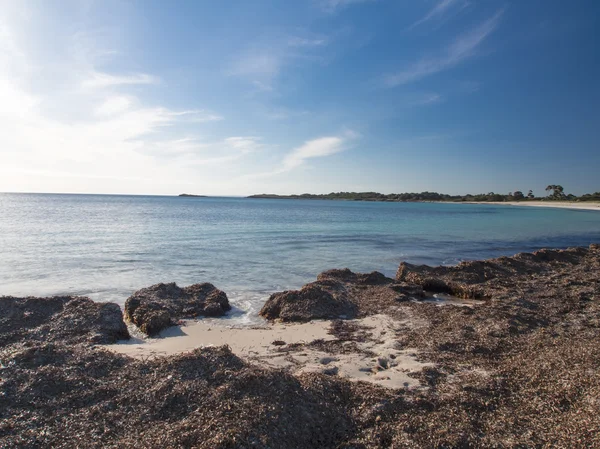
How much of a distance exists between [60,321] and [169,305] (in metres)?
2.56

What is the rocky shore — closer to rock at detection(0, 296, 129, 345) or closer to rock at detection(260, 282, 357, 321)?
rock at detection(0, 296, 129, 345)

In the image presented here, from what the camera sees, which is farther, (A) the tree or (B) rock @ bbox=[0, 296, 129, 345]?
(A) the tree

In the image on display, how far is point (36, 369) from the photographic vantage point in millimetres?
4891

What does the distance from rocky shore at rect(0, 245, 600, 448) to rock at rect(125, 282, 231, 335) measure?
63mm

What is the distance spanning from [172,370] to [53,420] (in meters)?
1.45

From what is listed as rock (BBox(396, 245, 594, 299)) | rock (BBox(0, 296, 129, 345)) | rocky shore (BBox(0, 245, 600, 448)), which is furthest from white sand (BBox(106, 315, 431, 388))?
rock (BBox(396, 245, 594, 299))

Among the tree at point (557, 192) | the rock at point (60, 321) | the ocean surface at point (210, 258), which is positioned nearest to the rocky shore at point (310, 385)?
the rock at point (60, 321)

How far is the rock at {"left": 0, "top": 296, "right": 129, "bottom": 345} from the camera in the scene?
22.6ft

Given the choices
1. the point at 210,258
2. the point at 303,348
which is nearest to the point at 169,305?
the point at 303,348

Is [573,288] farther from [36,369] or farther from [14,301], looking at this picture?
[14,301]

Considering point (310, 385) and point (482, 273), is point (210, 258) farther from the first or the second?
point (310, 385)

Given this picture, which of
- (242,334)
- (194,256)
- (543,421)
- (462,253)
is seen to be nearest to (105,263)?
(194,256)

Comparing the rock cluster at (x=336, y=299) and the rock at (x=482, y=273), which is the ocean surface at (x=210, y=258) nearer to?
the rock cluster at (x=336, y=299)

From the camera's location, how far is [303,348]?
23.0 feet
